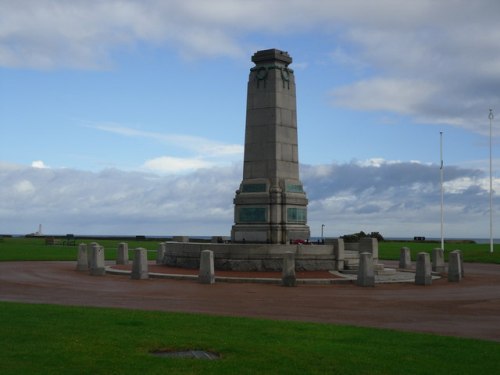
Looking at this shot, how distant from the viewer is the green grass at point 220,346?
924 centimetres

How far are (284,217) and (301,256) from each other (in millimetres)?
3260

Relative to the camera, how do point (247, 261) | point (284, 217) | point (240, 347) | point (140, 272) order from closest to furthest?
point (240, 347)
point (140, 272)
point (247, 261)
point (284, 217)

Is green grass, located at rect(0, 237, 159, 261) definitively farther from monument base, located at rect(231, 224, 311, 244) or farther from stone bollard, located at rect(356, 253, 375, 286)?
stone bollard, located at rect(356, 253, 375, 286)

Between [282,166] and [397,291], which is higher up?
[282,166]

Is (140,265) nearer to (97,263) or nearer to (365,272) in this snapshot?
(97,263)

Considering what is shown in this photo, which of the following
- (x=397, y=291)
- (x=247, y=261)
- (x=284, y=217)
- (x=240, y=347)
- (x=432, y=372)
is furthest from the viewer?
(x=284, y=217)

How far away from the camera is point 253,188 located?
3100 cm

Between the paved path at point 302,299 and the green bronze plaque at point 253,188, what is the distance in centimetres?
765

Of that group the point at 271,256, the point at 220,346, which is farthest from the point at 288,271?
the point at 220,346

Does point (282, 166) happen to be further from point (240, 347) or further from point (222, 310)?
point (240, 347)

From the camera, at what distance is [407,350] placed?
10.8 m

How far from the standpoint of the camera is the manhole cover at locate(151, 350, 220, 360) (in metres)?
10.0

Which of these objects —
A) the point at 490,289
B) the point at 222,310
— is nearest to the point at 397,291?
the point at 490,289

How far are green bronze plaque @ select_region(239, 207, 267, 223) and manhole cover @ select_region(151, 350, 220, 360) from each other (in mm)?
20112
